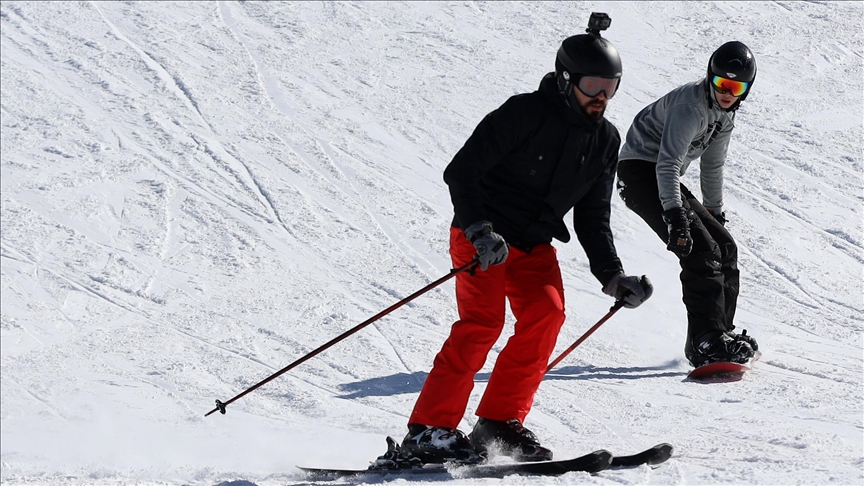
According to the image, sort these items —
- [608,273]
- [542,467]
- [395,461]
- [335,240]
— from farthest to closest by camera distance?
[335,240]
[608,273]
[395,461]
[542,467]

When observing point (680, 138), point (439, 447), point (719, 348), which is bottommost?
point (439, 447)

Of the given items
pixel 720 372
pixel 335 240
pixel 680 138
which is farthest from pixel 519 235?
pixel 335 240

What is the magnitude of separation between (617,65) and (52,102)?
8024mm

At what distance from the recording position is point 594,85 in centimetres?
419

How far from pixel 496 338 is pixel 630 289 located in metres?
0.63

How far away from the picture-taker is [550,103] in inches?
169

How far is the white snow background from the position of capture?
207 inches

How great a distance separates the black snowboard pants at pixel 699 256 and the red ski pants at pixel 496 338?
148cm

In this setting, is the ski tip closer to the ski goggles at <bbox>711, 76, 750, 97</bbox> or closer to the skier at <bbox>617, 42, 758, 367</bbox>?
the skier at <bbox>617, 42, 758, 367</bbox>

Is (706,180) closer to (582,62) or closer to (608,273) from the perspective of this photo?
(608,273)

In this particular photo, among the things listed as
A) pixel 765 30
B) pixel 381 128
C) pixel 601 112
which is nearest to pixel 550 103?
pixel 601 112

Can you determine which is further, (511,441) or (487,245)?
(511,441)

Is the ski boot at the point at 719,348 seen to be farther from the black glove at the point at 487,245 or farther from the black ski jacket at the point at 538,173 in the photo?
the black glove at the point at 487,245

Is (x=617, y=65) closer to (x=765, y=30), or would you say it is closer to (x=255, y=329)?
(x=255, y=329)
